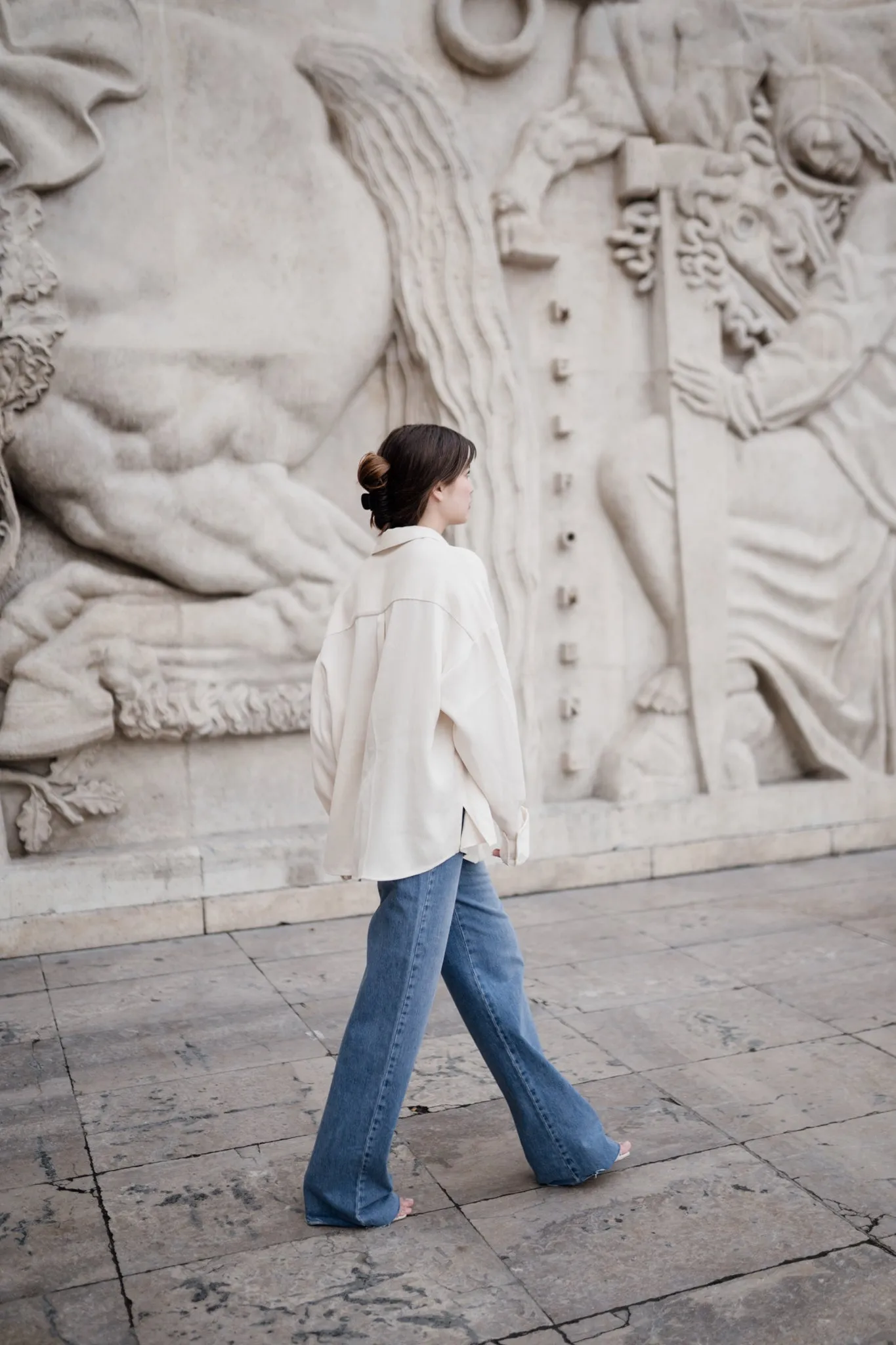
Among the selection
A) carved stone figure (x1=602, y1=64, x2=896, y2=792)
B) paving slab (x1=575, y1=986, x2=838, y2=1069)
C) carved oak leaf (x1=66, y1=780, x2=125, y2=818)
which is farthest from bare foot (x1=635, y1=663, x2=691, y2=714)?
carved oak leaf (x1=66, y1=780, x2=125, y2=818)

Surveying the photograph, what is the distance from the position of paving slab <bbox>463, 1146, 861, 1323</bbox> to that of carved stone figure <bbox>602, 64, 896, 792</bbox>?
261 centimetres

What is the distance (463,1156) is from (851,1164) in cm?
79

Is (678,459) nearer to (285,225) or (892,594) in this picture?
(892,594)

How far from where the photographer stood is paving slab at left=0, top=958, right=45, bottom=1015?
12.2 ft

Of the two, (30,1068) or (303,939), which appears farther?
(303,939)

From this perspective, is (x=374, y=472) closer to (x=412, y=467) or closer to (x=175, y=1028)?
(x=412, y=467)

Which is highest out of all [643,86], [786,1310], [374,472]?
[643,86]

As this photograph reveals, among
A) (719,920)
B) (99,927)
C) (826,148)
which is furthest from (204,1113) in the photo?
(826,148)

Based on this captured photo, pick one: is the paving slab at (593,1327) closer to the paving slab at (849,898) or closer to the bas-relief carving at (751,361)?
the paving slab at (849,898)

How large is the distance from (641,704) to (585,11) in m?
2.74

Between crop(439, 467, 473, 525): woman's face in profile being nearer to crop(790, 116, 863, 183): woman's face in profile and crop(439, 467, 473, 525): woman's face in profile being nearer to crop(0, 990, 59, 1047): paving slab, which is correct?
crop(0, 990, 59, 1047): paving slab

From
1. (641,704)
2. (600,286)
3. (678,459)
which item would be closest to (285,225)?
(600,286)

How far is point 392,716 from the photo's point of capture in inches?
85.8

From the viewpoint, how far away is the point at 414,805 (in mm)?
2178
